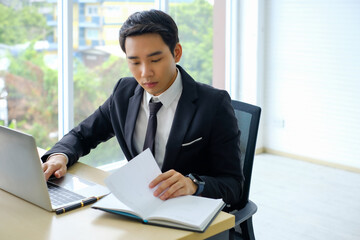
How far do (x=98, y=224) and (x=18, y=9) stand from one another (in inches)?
83.4

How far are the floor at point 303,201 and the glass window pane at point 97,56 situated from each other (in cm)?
126

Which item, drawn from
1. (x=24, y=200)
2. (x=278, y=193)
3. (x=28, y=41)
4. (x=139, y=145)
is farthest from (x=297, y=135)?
(x=24, y=200)

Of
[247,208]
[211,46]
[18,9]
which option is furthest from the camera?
[211,46]

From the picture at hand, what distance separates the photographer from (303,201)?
367 cm

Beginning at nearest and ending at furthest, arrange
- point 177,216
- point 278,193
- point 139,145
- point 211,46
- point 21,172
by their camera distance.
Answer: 1. point 177,216
2. point 21,172
3. point 139,145
4. point 278,193
5. point 211,46

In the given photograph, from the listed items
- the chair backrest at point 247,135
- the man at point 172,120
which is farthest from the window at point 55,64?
the chair backrest at point 247,135

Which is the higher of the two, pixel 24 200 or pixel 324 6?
pixel 324 6

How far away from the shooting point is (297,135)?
186 inches

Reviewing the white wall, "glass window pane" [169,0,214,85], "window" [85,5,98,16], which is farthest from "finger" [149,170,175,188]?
the white wall

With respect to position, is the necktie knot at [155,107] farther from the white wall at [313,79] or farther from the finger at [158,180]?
the white wall at [313,79]

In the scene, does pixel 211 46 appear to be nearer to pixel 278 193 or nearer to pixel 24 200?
pixel 278 193

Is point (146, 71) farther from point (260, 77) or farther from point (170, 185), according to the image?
point (260, 77)

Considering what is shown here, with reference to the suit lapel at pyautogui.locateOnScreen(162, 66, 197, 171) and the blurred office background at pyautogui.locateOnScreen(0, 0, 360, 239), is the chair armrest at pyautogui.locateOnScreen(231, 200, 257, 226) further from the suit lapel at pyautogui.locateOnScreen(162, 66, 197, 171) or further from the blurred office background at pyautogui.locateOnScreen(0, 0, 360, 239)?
the blurred office background at pyautogui.locateOnScreen(0, 0, 360, 239)

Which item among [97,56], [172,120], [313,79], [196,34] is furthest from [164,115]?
[313,79]
